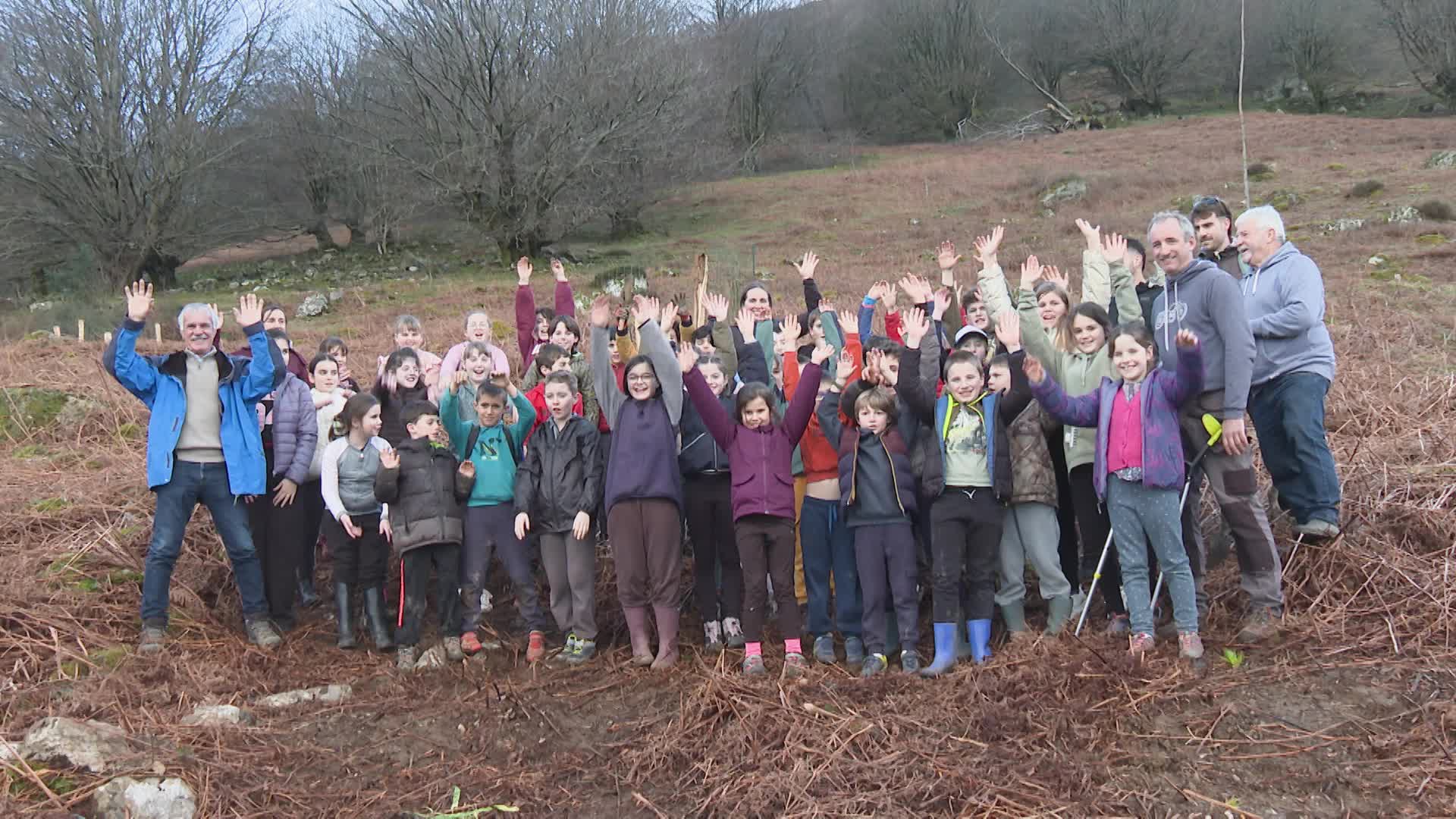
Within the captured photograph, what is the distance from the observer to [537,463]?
5.30 meters

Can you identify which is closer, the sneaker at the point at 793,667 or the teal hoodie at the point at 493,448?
the sneaker at the point at 793,667

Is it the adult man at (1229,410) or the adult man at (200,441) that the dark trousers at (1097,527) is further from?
the adult man at (200,441)

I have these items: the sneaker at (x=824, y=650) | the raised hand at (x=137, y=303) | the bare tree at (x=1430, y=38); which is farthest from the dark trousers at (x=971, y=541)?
the bare tree at (x=1430, y=38)

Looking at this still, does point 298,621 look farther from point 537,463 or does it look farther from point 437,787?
point 437,787

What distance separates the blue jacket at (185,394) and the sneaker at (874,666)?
355cm

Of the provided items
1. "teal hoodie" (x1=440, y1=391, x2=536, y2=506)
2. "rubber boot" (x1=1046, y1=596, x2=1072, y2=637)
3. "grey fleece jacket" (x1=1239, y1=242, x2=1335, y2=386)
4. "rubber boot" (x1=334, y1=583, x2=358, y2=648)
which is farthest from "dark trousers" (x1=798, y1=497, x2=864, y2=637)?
"rubber boot" (x1=334, y1=583, x2=358, y2=648)

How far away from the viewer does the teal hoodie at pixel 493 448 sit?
17.6 feet

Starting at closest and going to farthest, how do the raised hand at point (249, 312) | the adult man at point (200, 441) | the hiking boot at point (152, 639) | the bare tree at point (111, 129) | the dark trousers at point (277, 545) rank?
the hiking boot at point (152, 639), the adult man at point (200, 441), the raised hand at point (249, 312), the dark trousers at point (277, 545), the bare tree at point (111, 129)

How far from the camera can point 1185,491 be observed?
4.48 meters

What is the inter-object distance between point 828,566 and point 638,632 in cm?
109

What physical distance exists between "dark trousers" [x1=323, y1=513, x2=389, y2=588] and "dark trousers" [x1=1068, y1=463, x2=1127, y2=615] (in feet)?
12.9

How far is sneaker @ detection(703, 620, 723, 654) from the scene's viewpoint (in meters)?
5.09

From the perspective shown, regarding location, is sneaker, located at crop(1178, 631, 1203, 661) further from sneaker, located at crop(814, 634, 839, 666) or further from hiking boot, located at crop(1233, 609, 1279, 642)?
sneaker, located at crop(814, 634, 839, 666)

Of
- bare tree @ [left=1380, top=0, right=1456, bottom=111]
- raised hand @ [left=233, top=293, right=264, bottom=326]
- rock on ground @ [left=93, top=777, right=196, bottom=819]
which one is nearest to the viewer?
rock on ground @ [left=93, top=777, right=196, bottom=819]
